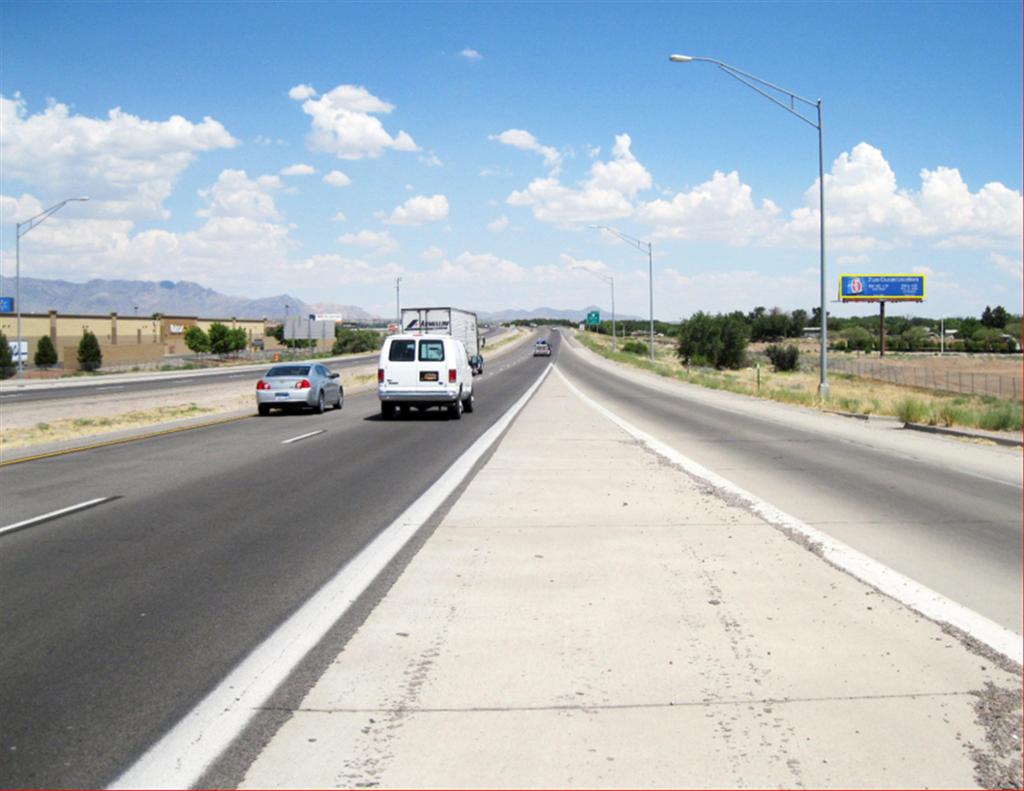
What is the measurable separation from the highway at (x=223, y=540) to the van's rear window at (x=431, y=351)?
425cm

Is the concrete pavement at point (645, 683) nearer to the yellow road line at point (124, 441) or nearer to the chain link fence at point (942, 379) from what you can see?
the yellow road line at point (124, 441)

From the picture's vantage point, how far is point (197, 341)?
428 feet

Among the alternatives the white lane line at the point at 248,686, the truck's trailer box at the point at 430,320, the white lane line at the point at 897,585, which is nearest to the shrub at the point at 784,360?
the truck's trailer box at the point at 430,320

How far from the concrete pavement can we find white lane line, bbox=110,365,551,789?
28 cm

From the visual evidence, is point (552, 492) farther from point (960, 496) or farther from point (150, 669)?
point (150, 669)

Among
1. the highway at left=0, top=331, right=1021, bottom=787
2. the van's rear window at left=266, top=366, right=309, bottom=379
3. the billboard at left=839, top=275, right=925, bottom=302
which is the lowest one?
the highway at left=0, top=331, right=1021, bottom=787

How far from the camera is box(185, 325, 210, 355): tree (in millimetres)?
130500

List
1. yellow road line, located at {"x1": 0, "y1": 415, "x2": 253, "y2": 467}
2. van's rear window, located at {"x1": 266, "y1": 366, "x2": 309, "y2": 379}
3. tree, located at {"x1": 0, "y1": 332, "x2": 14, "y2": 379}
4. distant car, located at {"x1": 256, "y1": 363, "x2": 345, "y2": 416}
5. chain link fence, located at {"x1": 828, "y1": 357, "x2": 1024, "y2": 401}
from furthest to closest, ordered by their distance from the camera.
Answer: tree, located at {"x1": 0, "y1": 332, "x2": 14, "y2": 379}
chain link fence, located at {"x1": 828, "y1": 357, "x2": 1024, "y2": 401}
van's rear window, located at {"x1": 266, "y1": 366, "x2": 309, "y2": 379}
distant car, located at {"x1": 256, "y1": 363, "x2": 345, "y2": 416}
yellow road line, located at {"x1": 0, "y1": 415, "x2": 253, "y2": 467}

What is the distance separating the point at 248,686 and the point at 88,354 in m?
91.3

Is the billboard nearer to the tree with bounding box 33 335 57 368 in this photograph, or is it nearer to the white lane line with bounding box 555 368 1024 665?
the tree with bounding box 33 335 57 368

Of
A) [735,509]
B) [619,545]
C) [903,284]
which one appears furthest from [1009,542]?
[903,284]

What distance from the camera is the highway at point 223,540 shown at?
5559 mm

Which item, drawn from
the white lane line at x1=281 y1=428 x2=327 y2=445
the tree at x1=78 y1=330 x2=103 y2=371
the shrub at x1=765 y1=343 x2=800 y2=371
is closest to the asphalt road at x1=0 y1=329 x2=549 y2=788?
the white lane line at x1=281 y1=428 x2=327 y2=445

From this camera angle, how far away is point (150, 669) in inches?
238
